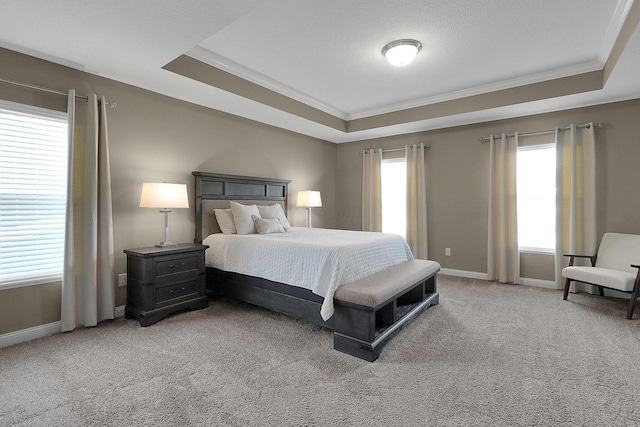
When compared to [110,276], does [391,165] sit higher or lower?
higher

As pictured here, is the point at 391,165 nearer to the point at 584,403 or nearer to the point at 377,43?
the point at 377,43

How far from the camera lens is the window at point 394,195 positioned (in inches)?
225

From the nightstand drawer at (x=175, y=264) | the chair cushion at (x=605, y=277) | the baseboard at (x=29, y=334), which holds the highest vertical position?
the nightstand drawer at (x=175, y=264)

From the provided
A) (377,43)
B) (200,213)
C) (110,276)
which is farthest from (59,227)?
(377,43)

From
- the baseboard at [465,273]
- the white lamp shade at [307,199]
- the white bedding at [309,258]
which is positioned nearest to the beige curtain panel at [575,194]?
the baseboard at [465,273]

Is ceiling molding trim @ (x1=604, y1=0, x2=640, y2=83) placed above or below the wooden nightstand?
above

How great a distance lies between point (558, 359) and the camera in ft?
7.68

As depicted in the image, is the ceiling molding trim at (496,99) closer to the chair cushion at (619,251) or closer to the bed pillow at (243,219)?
the chair cushion at (619,251)

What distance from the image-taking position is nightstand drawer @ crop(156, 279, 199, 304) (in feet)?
10.2

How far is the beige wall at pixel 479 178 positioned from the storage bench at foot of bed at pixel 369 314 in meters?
2.47

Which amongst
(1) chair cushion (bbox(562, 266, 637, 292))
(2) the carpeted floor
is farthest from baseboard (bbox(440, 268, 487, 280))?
(2) the carpeted floor

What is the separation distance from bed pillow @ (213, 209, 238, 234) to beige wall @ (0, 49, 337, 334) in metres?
0.34

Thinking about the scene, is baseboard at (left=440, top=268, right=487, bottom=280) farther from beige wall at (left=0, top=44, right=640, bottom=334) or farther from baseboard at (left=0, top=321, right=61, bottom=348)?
baseboard at (left=0, top=321, right=61, bottom=348)

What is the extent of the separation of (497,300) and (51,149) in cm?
493
